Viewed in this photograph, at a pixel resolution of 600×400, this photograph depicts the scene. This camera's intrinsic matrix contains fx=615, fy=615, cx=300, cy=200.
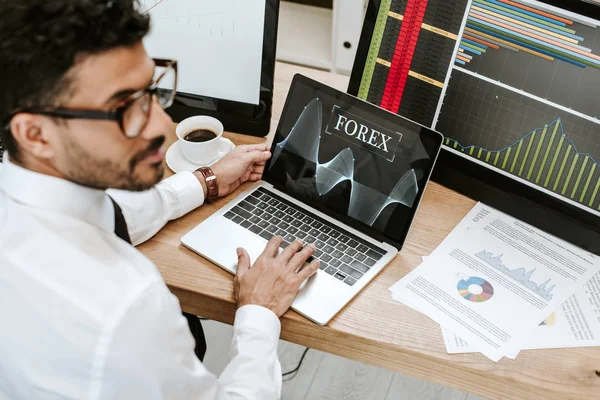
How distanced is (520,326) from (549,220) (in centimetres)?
26

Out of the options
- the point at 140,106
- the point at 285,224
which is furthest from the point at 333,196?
the point at 140,106

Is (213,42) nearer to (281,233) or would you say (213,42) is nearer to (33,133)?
(281,233)

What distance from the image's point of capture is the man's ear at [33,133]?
0.78m

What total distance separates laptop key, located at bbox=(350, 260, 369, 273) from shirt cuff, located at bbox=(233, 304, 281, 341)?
175mm

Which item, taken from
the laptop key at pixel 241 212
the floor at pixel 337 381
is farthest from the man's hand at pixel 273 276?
the floor at pixel 337 381

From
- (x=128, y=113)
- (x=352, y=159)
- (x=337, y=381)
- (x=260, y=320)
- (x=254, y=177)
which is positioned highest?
(x=128, y=113)

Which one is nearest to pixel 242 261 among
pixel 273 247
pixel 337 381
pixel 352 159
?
pixel 273 247

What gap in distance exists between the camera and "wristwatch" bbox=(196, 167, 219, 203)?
120cm

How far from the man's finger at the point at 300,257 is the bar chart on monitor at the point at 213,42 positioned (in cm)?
40

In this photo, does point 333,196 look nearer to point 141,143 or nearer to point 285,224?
point 285,224

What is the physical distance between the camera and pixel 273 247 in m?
1.10

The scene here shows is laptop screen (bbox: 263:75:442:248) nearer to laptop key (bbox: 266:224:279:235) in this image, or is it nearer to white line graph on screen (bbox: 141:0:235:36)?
laptop key (bbox: 266:224:279:235)

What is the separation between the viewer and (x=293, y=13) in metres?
2.66

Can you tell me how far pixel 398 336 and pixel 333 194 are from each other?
311 mm
